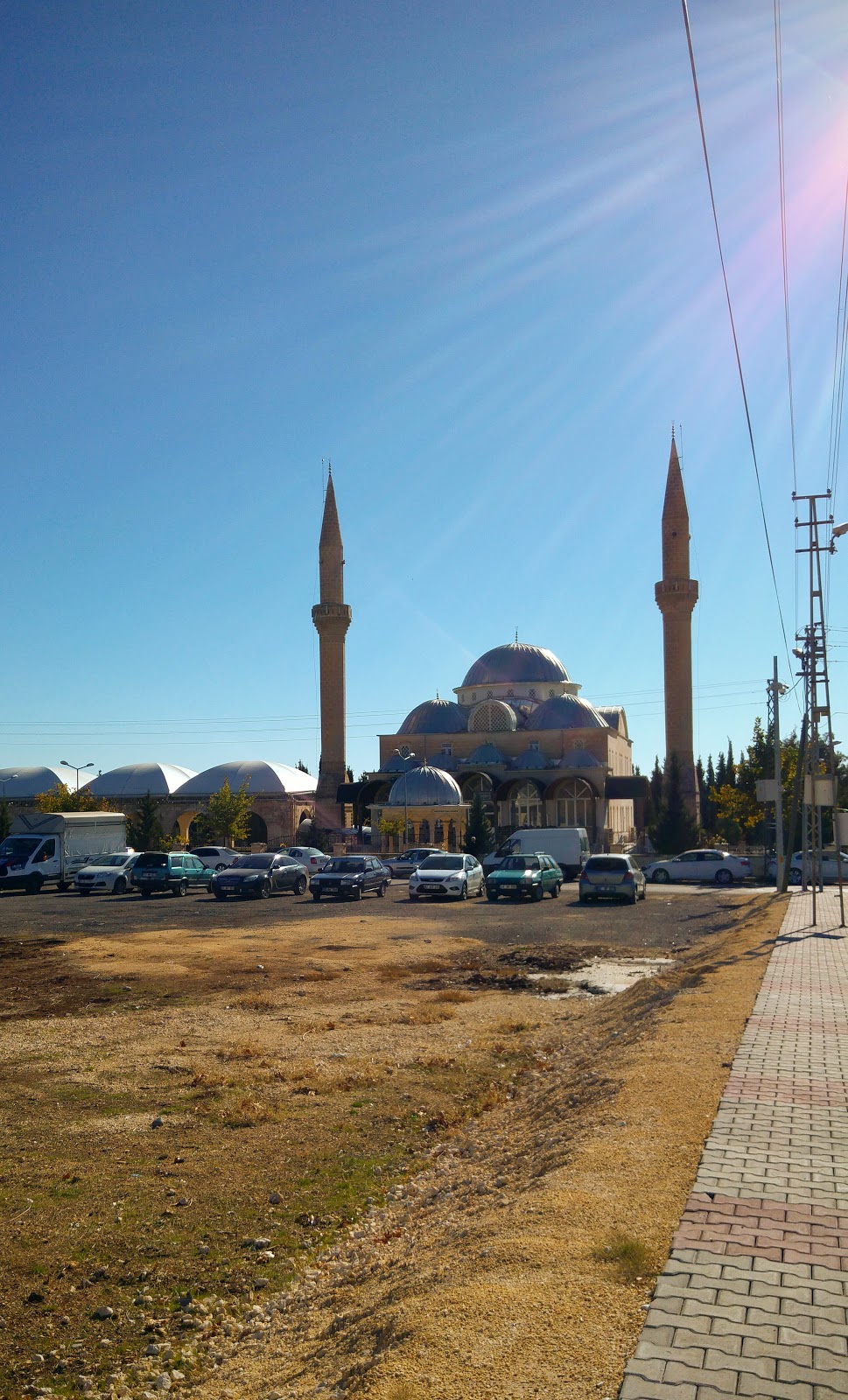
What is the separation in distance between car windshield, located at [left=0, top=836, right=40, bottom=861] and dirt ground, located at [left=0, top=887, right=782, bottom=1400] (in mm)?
17866

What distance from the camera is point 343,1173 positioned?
7.02 m

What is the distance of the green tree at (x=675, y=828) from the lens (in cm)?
5625

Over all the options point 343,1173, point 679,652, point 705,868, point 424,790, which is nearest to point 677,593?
point 679,652

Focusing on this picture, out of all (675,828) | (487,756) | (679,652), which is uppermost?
(679,652)

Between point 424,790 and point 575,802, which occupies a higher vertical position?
point 424,790

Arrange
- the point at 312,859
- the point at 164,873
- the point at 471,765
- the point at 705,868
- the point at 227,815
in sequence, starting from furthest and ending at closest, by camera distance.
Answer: the point at 471,765
the point at 227,815
the point at 312,859
the point at 705,868
the point at 164,873

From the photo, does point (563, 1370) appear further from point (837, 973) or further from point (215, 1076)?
point (837, 973)

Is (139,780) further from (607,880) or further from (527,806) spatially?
(607,880)

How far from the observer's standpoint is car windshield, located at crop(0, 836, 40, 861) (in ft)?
104

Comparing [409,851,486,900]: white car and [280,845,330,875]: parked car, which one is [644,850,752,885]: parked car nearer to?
[409,851,486,900]: white car

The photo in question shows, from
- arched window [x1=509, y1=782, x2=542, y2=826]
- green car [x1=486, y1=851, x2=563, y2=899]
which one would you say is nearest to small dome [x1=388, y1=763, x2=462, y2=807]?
arched window [x1=509, y1=782, x2=542, y2=826]

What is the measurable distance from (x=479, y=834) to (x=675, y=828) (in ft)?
37.6

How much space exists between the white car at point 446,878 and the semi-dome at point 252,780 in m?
41.9

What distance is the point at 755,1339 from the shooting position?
3.62m
